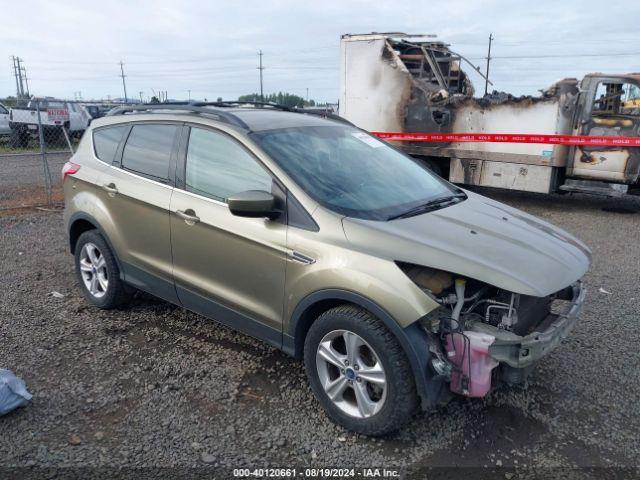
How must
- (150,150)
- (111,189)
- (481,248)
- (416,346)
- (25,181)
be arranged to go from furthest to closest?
(25,181), (111,189), (150,150), (481,248), (416,346)

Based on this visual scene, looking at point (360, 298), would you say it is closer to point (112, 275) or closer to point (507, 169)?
point (112, 275)

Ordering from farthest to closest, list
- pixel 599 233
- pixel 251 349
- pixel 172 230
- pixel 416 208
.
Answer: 1. pixel 599 233
2. pixel 251 349
3. pixel 172 230
4. pixel 416 208

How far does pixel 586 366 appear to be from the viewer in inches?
153

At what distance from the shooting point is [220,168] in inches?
143

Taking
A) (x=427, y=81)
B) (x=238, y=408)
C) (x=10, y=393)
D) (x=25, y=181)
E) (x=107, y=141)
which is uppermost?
(x=427, y=81)

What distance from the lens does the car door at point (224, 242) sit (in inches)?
130

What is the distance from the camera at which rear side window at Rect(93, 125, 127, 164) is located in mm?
4484

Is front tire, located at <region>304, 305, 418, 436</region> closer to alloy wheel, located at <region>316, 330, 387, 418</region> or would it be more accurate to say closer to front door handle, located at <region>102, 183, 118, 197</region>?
alloy wheel, located at <region>316, 330, 387, 418</region>

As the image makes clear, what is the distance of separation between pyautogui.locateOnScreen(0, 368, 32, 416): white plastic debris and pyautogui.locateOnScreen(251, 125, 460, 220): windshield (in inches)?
82.5

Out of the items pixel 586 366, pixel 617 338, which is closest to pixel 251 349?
pixel 586 366

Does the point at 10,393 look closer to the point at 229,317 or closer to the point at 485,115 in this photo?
the point at 229,317

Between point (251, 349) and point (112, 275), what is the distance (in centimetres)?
140

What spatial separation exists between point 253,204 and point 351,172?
2.78ft

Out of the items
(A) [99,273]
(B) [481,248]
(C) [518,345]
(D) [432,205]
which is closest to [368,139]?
(D) [432,205]
